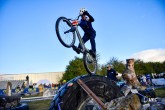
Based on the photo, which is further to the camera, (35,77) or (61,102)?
(35,77)

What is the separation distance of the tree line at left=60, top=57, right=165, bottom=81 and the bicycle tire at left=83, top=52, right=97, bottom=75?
31.8 m

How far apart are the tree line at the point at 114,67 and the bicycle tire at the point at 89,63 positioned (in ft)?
104

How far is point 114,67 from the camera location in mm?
63500

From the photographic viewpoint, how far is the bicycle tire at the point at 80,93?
12.1 feet

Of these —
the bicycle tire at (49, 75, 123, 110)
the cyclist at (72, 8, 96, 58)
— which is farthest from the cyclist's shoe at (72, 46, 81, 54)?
the bicycle tire at (49, 75, 123, 110)

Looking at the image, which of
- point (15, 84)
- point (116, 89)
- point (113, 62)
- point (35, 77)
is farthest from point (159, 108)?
point (35, 77)

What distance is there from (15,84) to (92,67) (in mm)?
40068

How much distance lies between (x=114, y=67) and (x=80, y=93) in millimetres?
60362

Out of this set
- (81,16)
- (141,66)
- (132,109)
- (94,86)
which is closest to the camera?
(132,109)

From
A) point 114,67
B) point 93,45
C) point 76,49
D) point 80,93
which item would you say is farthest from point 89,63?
point 114,67

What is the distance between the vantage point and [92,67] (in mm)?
8195

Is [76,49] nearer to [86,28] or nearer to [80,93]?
[86,28]

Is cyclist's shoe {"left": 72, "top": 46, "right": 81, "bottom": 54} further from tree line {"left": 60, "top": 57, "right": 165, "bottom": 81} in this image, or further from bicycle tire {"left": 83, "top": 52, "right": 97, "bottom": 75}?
tree line {"left": 60, "top": 57, "right": 165, "bottom": 81}

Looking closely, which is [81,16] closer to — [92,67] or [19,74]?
[92,67]
